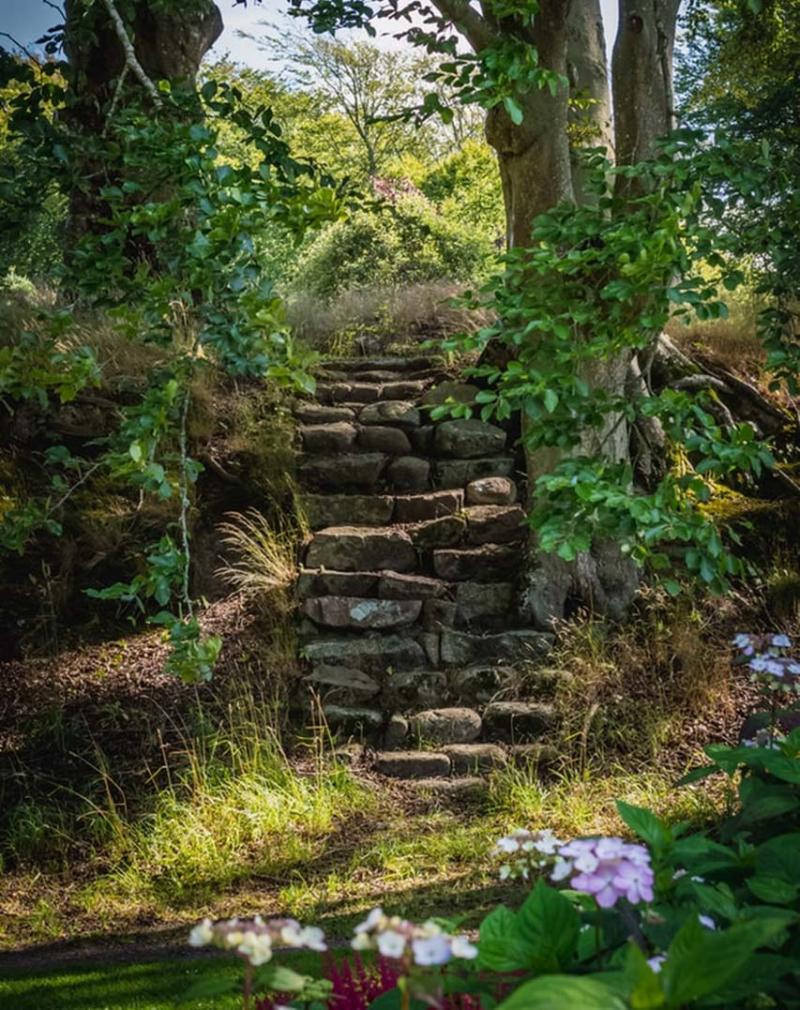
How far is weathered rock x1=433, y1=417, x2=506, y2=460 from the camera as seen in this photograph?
23.7ft

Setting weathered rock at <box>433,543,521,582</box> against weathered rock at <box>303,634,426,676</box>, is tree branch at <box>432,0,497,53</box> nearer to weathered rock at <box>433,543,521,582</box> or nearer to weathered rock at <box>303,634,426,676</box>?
weathered rock at <box>433,543,521,582</box>

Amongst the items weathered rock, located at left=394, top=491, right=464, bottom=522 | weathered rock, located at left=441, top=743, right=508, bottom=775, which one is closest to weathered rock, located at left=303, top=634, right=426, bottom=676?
weathered rock, located at left=441, top=743, right=508, bottom=775

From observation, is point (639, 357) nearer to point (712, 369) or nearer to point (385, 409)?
point (712, 369)

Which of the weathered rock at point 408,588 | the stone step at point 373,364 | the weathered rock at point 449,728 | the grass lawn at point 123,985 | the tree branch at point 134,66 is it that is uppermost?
the tree branch at point 134,66

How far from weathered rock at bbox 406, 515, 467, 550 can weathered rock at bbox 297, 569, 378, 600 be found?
1.38 feet

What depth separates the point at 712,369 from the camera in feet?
26.2

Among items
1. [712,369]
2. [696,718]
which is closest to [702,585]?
[696,718]

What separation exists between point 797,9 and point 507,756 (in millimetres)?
5441

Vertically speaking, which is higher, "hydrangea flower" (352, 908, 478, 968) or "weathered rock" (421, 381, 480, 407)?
"weathered rock" (421, 381, 480, 407)

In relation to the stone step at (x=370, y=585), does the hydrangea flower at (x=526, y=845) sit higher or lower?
higher

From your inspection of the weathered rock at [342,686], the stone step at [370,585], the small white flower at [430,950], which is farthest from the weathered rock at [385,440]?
the small white flower at [430,950]

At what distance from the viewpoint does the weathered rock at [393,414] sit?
7.46 metres

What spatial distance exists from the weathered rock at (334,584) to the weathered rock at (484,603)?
0.55m

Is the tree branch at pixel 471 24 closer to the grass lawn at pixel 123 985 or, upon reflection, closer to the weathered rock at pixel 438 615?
the weathered rock at pixel 438 615
